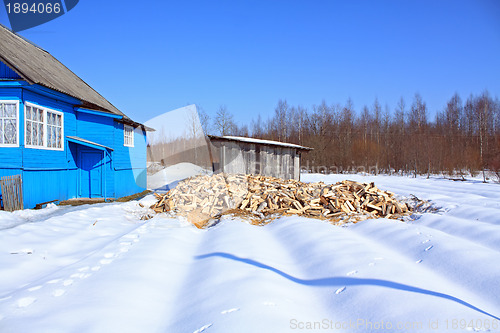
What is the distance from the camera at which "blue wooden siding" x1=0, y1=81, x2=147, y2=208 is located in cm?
984

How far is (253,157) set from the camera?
15.1 meters

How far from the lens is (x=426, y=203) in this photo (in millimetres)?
10445

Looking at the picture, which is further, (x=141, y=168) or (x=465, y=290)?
(x=141, y=168)

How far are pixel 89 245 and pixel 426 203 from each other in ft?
36.1

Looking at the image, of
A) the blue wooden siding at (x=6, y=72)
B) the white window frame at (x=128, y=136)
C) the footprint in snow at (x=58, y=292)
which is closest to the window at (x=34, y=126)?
the blue wooden siding at (x=6, y=72)

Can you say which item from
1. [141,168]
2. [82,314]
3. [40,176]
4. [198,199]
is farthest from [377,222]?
[141,168]

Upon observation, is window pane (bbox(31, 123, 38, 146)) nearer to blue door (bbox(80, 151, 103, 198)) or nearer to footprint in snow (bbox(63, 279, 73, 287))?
blue door (bbox(80, 151, 103, 198))

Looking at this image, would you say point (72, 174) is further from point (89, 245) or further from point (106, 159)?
point (89, 245)

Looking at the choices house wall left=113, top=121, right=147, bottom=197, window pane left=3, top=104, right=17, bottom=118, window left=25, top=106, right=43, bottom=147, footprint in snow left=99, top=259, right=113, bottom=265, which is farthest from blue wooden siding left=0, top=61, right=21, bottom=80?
footprint in snow left=99, top=259, right=113, bottom=265

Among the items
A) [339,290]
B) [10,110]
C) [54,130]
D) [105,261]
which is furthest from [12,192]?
[339,290]

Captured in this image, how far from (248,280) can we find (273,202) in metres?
6.23

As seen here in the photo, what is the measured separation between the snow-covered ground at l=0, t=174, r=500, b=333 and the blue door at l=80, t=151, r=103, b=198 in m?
7.47

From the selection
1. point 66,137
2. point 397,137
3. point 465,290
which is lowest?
point 465,290

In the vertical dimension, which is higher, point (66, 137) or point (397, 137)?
point (397, 137)
